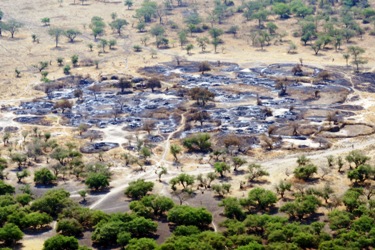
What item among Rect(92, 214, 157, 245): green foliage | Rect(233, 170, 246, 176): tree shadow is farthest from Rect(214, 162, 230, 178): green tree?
Rect(92, 214, 157, 245): green foliage

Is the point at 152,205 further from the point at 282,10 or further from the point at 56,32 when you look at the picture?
the point at 282,10

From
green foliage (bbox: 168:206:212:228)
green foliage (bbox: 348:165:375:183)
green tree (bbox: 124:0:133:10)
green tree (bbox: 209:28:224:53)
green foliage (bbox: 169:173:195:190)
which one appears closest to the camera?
green foliage (bbox: 168:206:212:228)

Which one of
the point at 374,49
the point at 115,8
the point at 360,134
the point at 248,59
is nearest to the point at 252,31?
the point at 248,59

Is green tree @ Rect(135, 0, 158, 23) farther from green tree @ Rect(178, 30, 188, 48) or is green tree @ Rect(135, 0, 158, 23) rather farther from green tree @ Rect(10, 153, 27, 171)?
green tree @ Rect(10, 153, 27, 171)

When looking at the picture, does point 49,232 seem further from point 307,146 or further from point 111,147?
point 307,146

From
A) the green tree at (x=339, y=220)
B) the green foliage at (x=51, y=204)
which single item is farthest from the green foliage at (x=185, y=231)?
the green foliage at (x=51, y=204)

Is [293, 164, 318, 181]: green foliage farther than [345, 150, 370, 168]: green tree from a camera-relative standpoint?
No

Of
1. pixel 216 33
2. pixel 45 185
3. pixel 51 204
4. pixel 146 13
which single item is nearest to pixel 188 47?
pixel 216 33

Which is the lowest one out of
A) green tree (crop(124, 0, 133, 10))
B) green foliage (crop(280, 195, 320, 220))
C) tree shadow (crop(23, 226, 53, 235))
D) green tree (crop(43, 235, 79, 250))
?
tree shadow (crop(23, 226, 53, 235))

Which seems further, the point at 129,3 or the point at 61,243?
the point at 129,3
